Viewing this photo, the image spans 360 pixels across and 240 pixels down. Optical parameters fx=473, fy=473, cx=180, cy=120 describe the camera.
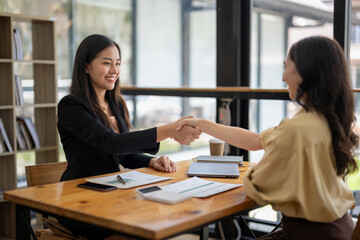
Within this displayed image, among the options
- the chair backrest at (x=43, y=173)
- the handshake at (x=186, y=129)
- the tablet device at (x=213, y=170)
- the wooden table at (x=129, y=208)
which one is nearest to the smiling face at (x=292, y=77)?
the wooden table at (x=129, y=208)

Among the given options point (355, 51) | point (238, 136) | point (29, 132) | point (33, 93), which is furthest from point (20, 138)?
point (355, 51)

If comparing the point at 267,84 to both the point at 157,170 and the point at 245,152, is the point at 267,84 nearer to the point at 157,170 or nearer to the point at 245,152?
the point at 245,152

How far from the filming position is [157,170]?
7.76 ft

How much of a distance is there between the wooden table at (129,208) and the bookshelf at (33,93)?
2.04m

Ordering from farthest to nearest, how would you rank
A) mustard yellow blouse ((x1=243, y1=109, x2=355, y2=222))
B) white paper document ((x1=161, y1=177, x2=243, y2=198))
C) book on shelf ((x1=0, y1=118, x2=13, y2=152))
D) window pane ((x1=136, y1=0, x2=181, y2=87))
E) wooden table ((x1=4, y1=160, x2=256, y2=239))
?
window pane ((x1=136, y1=0, x2=181, y2=87)) → book on shelf ((x1=0, y1=118, x2=13, y2=152)) → white paper document ((x1=161, y1=177, x2=243, y2=198)) → mustard yellow blouse ((x1=243, y1=109, x2=355, y2=222)) → wooden table ((x1=4, y1=160, x2=256, y2=239))

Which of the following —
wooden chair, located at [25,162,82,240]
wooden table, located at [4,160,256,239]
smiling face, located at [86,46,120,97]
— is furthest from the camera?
smiling face, located at [86,46,120,97]

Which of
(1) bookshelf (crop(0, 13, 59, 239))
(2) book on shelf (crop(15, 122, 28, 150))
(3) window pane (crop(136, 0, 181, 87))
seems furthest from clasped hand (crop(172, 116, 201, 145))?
(3) window pane (crop(136, 0, 181, 87))

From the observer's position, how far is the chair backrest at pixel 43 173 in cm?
234

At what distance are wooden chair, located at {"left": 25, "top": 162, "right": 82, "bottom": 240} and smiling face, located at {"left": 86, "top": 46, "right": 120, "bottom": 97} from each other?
0.47 meters

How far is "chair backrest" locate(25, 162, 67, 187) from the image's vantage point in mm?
2338

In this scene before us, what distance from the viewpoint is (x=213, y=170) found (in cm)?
224

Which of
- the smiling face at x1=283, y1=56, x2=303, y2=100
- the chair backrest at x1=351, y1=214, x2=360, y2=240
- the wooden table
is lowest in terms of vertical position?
the chair backrest at x1=351, y1=214, x2=360, y2=240

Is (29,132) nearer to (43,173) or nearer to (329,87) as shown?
(43,173)

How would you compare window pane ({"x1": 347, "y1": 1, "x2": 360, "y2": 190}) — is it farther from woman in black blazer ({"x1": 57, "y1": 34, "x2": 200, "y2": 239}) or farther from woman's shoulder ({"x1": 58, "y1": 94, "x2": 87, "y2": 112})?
woman's shoulder ({"x1": 58, "y1": 94, "x2": 87, "y2": 112})
